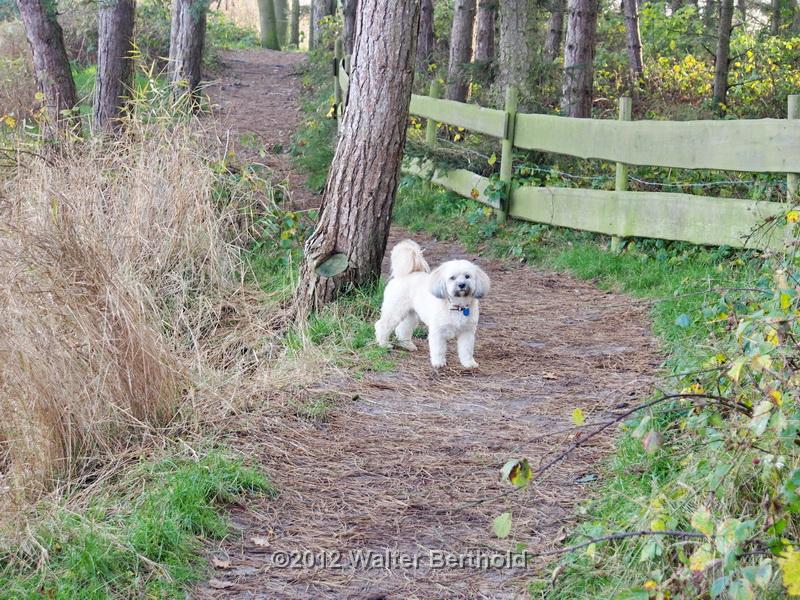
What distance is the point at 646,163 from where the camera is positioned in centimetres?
894

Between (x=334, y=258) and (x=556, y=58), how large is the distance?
29.9 ft

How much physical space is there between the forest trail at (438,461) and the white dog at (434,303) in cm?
19

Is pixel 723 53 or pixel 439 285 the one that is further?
pixel 723 53

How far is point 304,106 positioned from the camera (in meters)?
19.1

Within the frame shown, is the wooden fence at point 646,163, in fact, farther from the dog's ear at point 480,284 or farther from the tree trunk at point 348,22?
the tree trunk at point 348,22

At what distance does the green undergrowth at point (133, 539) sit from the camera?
3531 mm

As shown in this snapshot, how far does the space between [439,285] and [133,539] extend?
9.92 ft

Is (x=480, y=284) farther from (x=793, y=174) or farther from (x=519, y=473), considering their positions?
(x=519, y=473)

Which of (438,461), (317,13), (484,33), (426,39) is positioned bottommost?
(438,461)

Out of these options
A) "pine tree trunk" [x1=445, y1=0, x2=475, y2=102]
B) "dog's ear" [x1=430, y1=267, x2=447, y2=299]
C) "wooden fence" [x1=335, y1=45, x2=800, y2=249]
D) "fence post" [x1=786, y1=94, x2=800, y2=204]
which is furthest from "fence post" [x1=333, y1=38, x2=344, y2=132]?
"dog's ear" [x1=430, y1=267, x2=447, y2=299]

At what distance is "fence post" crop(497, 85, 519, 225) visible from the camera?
10.9 meters

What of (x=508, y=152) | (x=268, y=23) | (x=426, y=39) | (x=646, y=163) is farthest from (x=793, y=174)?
(x=268, y=23)

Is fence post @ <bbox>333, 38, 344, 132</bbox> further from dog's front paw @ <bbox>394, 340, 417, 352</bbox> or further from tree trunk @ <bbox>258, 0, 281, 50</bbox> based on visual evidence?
tree trunk @ <bbox>258, 0, 281, 50</bbox>

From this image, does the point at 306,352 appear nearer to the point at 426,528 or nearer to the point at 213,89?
the point at 426,528
